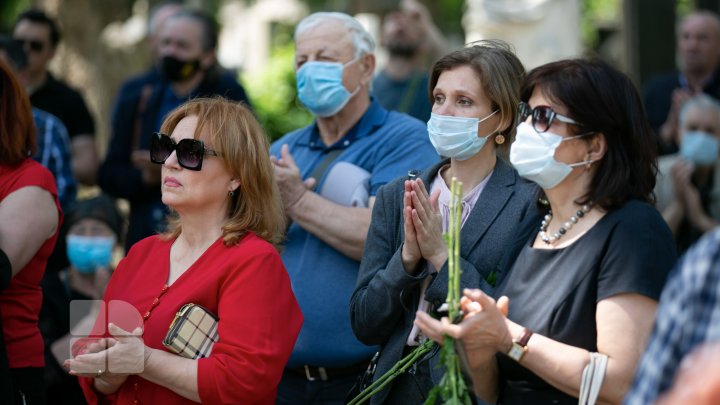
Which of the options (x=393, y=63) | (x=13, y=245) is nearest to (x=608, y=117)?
(x=13, y=245)

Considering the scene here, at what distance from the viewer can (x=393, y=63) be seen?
781cm

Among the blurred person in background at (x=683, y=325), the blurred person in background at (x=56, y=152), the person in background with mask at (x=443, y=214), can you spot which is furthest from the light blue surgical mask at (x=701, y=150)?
the blurred person in background at (x=683, y=325)

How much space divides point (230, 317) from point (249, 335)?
0.08 m

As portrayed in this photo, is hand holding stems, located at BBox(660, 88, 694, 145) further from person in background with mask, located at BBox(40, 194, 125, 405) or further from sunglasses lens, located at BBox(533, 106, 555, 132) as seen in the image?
sunglasses lens, located at BBox(533, 106, 555, 132)

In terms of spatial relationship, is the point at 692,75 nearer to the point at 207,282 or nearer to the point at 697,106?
the point at 697,106

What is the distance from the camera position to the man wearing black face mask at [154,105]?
6414 mm

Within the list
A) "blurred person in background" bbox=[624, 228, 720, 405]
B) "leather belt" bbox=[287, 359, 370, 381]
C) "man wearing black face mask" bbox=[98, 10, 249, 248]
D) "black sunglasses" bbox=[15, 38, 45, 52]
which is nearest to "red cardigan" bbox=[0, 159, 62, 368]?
"leather belt" bbox=[287, 359, 370, 381]

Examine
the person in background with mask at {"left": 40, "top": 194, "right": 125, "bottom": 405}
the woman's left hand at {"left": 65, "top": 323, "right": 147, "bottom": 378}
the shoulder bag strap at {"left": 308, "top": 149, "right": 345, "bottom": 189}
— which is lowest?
the person in background with mask at {"left": 40, "top": 194, "right": 125, "bottom": 405}

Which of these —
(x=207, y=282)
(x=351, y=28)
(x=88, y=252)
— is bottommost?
(x=88, y=252)

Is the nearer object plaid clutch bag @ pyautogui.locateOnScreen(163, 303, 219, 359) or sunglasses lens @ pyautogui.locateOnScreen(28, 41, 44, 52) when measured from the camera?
plaid clutch bag @ pyautogui.locateOnScreen(163, 303, 219, 359)

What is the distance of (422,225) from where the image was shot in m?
3.64

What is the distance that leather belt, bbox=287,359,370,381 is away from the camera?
450cm

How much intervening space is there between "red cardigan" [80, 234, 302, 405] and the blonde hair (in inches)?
3.8

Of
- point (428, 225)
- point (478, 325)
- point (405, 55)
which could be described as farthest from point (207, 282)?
point (405, 55)
